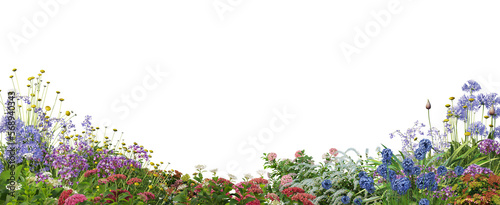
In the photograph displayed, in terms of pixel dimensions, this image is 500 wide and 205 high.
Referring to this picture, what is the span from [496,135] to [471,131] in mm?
408

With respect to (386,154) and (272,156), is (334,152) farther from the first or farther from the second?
(386,154)

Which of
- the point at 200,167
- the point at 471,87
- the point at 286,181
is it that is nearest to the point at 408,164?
the point at 286,181

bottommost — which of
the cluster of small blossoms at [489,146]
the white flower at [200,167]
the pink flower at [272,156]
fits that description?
the white flower at [200,167]

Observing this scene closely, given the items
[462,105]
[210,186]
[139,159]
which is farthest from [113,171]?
[462,105]

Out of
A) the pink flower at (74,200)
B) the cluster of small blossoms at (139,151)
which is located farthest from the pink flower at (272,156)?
the pink flower at (74,200)

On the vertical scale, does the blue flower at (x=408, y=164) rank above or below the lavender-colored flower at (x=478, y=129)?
below

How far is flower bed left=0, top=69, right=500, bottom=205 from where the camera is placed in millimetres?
4453

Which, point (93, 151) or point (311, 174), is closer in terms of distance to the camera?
point (311, 174)

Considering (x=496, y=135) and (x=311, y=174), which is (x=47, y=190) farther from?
(x=496, y=135)

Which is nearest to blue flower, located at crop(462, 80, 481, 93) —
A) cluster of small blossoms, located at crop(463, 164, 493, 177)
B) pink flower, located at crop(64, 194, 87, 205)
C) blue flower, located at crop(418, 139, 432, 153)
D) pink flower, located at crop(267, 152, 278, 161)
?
cluster of small blossoms, located at crop(463, 164, 493, 177)

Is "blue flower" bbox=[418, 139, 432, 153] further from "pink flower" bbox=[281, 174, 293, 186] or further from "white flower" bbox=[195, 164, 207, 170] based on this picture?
"white flower" bbox=[195, 164, 207, 170]

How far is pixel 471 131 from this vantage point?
7.14m

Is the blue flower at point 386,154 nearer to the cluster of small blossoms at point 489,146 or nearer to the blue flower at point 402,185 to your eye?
the blue flower at point 402,185

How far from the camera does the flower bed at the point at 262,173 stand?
445cm
